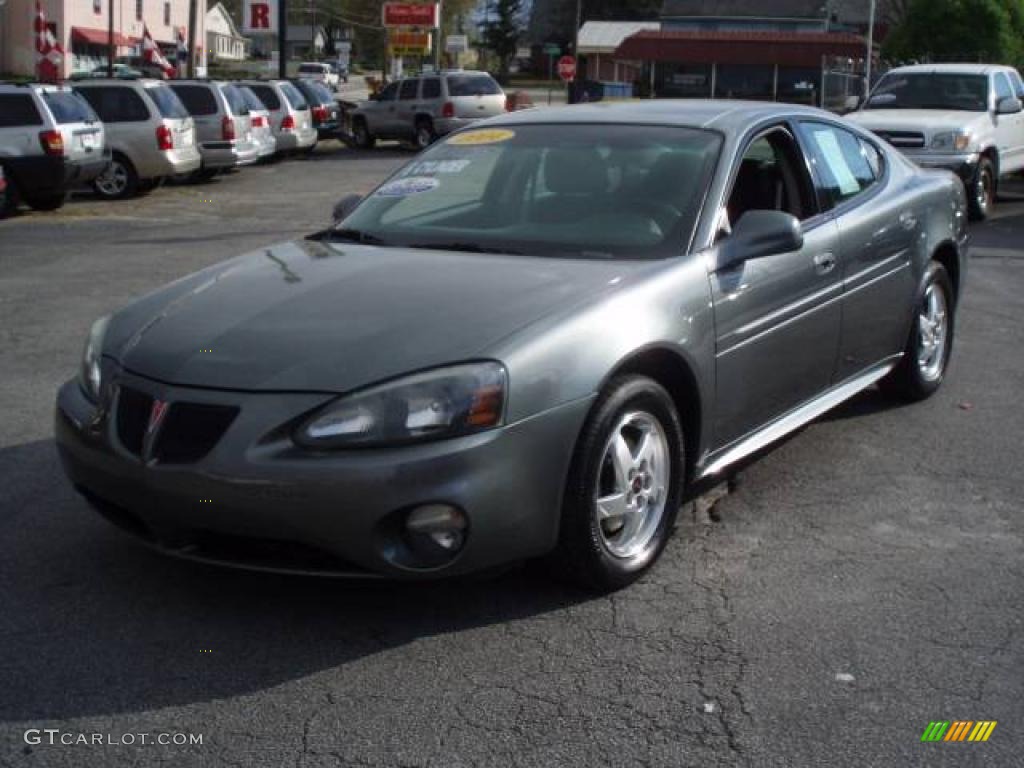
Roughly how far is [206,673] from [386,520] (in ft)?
2.17

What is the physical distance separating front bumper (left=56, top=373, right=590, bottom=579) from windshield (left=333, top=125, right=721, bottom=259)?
42.6 inches

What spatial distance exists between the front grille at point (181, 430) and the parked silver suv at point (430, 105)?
29.2 meters

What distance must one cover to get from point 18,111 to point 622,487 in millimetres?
14634

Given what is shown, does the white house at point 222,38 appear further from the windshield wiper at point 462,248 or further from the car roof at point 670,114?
the windshield wiper at point 462,248

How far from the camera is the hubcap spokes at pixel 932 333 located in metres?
7.07

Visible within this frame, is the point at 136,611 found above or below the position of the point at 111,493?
below

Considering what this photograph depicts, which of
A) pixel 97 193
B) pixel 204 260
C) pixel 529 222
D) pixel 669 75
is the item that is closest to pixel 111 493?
pixel 529 222

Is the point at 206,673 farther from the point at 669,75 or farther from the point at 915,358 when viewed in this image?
the point at 669,75

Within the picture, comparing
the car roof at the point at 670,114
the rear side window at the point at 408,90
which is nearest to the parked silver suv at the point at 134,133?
the rear side window at the point at 408,90

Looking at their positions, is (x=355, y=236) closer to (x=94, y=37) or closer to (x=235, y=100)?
(x=235, y=100)

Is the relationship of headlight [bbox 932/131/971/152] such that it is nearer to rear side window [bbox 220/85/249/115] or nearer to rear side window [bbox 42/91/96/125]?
rear side window [bbox 42/91/96/125]

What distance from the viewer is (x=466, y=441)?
13.1 feet

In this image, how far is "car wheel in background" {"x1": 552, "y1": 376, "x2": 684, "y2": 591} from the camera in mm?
4324

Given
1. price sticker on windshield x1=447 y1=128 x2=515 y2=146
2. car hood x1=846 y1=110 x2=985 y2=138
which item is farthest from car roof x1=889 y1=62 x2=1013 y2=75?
price sticker on windshield x1=447 y1=128 x2=515 y2=146
